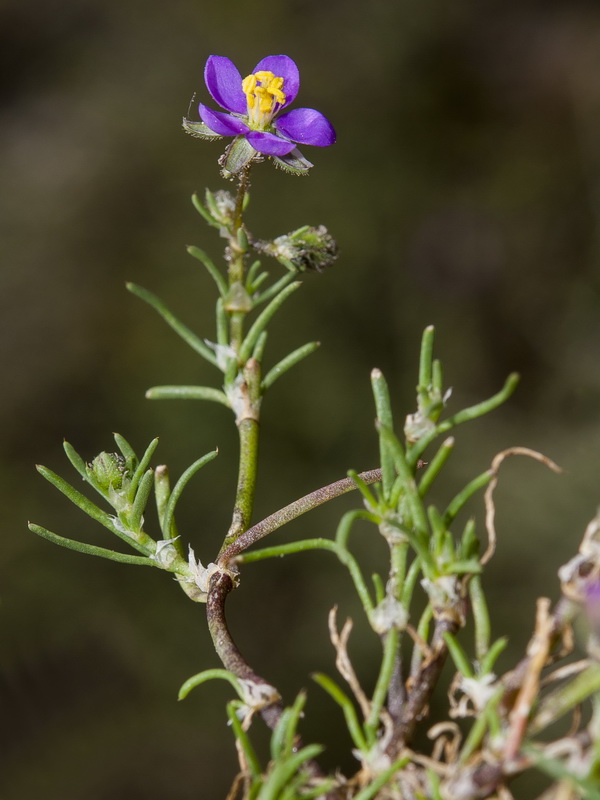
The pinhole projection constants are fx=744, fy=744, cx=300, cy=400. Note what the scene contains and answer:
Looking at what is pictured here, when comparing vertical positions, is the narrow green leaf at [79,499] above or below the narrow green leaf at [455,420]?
above

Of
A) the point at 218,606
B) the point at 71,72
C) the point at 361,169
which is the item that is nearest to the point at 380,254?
the point at 361,169

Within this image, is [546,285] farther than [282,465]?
Yes

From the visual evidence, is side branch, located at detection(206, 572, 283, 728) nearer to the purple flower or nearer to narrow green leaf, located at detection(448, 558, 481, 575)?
narrow green leaf, located at detection(448, 558, 481, 575)

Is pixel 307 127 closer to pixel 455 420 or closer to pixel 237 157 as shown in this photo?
pixel 237 157

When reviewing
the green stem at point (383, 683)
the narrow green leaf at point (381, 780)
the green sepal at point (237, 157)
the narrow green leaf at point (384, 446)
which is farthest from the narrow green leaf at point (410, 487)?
the green sepal at point (237, 157)

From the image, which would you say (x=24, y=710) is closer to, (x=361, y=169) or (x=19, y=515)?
(x=19, y=515)

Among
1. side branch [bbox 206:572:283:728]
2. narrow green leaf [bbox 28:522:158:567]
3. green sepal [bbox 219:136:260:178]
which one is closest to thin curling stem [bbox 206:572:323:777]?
side branch [bbox 206:572:283:728]

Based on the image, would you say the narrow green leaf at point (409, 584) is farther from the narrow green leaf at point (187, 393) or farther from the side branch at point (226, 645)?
the narrow green leaf at point (187, 393)
